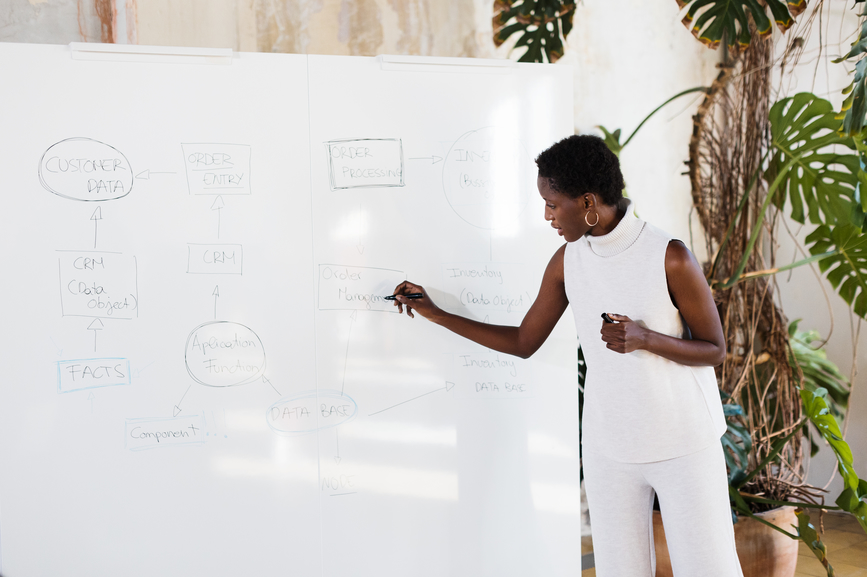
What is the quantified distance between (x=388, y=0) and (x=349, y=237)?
1.17 m

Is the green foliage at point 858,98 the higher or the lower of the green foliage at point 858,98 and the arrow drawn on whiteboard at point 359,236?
the higher

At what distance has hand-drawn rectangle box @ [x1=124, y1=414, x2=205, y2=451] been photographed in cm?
154

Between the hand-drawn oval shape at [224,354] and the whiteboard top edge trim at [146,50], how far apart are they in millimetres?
662

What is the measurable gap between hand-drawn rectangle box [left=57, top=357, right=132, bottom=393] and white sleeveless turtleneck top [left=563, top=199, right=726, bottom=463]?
3.67 ft

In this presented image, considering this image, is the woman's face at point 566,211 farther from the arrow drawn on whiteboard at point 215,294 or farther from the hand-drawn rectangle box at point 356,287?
the arrow drawn on whiteboard at point 215,294

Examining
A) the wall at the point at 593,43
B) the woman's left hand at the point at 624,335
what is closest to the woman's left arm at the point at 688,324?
the woman's left hand at the point at 624,335

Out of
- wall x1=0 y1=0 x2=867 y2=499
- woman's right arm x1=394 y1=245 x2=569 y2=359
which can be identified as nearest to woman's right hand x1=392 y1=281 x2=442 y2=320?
woman's right arm x1=394 y1=245 x2=569 y2=359

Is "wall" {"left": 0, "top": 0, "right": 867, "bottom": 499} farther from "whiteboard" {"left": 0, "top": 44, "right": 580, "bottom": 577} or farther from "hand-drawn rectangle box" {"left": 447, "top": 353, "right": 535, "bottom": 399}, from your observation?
"hand-drawn rectangle box" {"left": 447, "top": 353, "right": 535, "bottom": 399}

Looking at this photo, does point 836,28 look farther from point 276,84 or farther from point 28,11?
point 28,11

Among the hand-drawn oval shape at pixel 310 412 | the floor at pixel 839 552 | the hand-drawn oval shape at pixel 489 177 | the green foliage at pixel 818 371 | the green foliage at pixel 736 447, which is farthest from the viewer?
the green foliage at pixel 818 371

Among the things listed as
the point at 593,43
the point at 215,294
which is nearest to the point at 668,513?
the point at 215,294

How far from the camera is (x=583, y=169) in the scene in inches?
52.7

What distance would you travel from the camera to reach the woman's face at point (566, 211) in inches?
53.9

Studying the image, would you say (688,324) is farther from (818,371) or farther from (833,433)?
(818,371)
